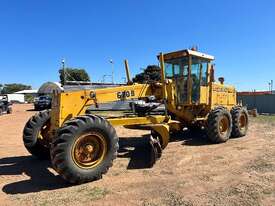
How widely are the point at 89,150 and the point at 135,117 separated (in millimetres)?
2649

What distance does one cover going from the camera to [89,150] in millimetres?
7828

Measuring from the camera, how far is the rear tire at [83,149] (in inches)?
283

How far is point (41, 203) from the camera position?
20.7 feet

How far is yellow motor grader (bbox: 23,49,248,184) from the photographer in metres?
7.46

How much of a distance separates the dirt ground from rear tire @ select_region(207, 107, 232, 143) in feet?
2.41

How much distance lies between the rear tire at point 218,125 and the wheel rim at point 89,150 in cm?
525

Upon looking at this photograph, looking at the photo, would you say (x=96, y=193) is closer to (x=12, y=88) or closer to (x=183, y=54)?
(x=183, y=54)

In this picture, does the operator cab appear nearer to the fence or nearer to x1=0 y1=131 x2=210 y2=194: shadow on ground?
x1=0 y1=131 x2=210 y2=194: shadow on ground

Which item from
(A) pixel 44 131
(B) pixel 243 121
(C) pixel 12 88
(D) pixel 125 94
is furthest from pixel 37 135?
(C) pixel 12 88

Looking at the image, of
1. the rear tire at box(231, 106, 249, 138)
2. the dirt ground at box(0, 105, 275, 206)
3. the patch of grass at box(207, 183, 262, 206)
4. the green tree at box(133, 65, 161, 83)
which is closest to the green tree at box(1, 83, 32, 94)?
the green tree at box(133, 65, 161, 83)

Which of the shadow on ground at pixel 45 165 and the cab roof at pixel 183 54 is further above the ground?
the cab roof at pixel 183 54

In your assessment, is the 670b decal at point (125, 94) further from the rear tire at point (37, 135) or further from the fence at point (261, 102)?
the fence at point (261, 102)

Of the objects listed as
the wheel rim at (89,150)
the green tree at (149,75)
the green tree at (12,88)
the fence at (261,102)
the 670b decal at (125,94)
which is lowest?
the wheel rim at (89,150)

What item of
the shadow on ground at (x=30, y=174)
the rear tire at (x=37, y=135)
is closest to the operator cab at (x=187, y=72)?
the rear tire at (x=37, y=135)
